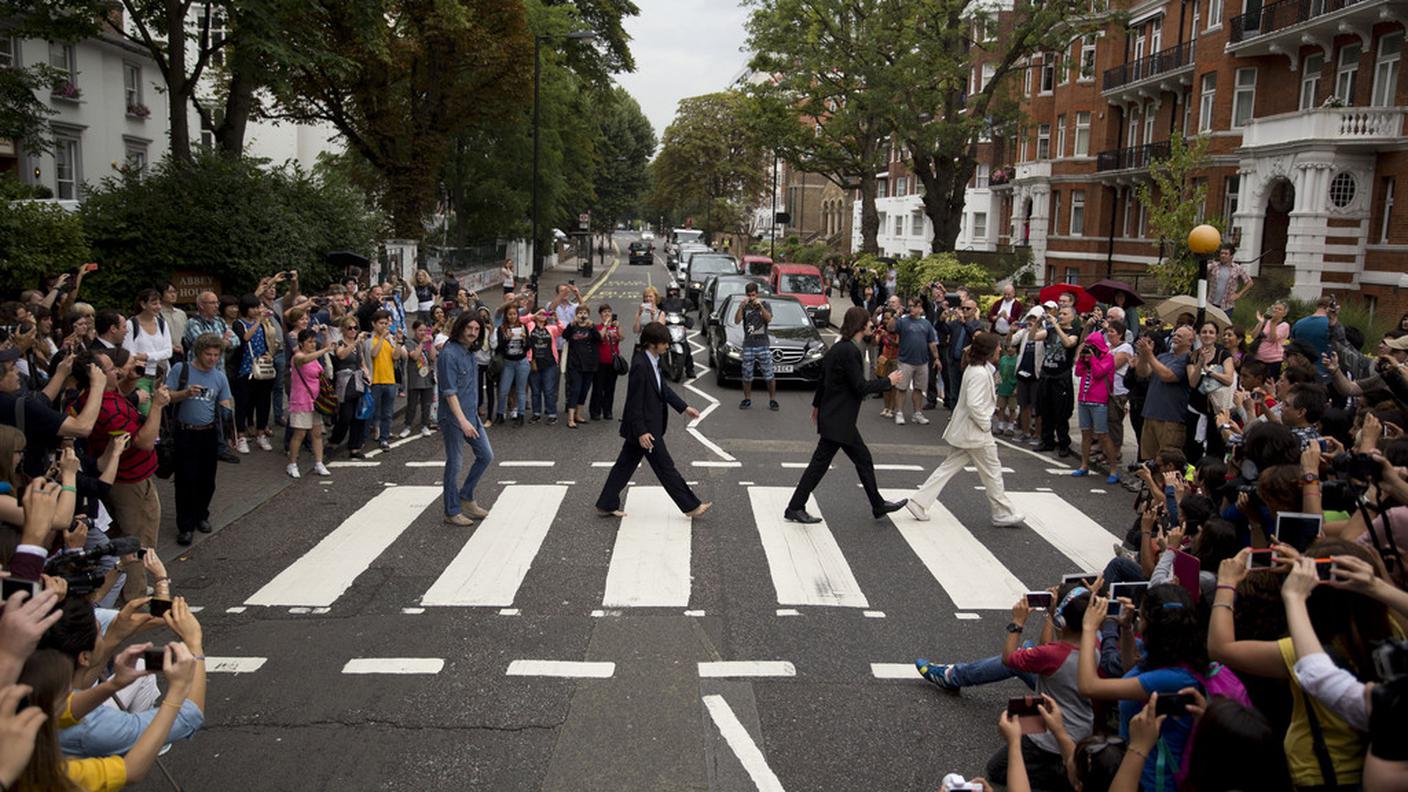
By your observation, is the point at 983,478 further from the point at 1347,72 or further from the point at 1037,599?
the point at 1347,72

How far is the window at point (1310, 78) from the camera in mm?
29312

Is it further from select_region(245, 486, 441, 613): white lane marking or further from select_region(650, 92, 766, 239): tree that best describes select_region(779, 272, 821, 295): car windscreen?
select_region(650, 92, 766, 239): tree

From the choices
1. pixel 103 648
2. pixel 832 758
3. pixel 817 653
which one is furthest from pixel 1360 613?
pixel 103 648

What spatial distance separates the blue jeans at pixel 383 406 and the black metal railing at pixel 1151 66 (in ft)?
105

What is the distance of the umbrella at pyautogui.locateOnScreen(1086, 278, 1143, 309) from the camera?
1522 centimetres

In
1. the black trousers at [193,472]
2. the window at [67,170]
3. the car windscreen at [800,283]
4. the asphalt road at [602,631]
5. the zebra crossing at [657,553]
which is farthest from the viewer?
the window at [67,170]

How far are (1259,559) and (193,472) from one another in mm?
8274

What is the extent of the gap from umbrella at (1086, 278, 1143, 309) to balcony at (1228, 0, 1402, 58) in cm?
1484

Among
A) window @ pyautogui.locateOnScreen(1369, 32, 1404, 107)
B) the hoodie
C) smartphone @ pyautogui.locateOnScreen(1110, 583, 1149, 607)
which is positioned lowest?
smartphone @ pyautogui.locateOnScreen(1110, 583, 1149, 607)

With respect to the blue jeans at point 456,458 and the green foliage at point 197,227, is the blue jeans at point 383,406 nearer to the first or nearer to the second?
the blue jeans at point 456,458

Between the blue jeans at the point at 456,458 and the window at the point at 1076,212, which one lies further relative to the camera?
the window at the point at 1076,212

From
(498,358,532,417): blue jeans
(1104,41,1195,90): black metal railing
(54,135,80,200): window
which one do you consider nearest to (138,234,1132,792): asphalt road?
(498,358,532,417): blue jeans

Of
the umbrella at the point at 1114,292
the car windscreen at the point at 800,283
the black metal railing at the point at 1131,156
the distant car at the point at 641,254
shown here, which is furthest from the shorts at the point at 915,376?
the distant car at the point at 641,254

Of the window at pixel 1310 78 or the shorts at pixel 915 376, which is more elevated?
the window at pixel 1310 78
